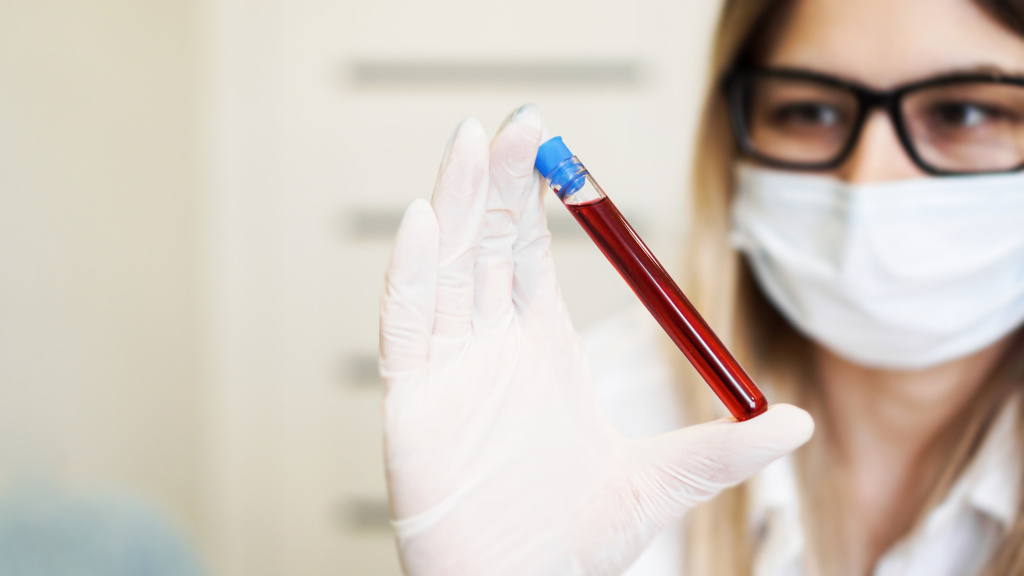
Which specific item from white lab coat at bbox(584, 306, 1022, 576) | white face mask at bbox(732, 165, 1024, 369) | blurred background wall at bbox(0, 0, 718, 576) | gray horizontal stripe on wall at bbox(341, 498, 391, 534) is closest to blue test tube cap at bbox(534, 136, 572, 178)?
white face mask at bbox(732, 165, 1024, 369)

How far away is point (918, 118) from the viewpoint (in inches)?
30.2

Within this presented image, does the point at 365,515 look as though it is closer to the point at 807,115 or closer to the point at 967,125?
the point at 807,115

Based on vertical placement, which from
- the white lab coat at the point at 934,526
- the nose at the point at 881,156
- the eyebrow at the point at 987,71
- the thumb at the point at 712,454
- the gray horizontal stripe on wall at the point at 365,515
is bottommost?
the gray horizontal stripe on wall at the point at 365,515

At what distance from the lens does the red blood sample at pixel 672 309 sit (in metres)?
0.52

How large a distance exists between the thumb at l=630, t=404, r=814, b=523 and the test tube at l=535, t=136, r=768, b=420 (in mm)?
15

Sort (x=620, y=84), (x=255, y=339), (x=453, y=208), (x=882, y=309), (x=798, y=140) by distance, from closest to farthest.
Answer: (x=453, y=208) → (x=882, y=309) → (x=798, y=140) → (x=620, y=84) → (x=255, y=339)

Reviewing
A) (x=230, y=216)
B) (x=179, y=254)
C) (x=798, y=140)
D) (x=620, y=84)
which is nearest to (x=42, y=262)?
(x=179, y=254)

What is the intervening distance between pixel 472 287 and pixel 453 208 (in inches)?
2.5

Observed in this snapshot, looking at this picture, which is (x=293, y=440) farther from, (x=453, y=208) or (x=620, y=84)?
(x=453, y=208)

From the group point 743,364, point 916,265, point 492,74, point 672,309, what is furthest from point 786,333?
point 492,74

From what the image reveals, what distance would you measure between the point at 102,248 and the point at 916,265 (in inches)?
45.6

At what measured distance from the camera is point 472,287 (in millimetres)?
544

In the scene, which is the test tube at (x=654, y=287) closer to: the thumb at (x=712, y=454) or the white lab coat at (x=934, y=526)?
the thumb at (x=712, y=454)

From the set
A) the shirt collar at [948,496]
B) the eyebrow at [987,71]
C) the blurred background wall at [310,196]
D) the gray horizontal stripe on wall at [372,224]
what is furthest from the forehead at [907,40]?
the gray horizontal stripe on wall at [372,224]
